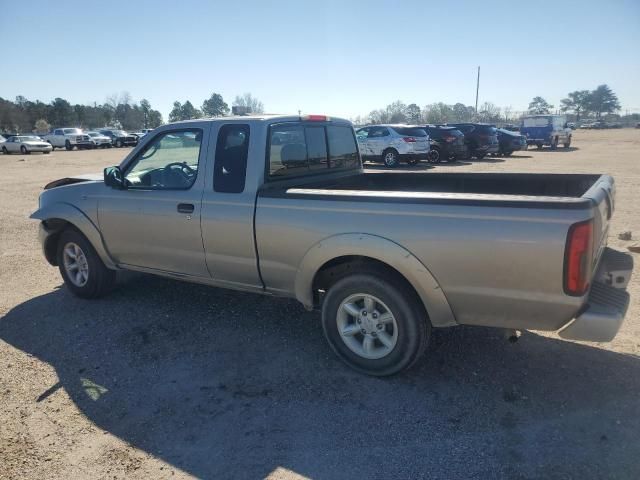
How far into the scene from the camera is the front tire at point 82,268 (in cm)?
500

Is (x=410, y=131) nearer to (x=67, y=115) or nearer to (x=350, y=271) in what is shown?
(x=350, y=271)

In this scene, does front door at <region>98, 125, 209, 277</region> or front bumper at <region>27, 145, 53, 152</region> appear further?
front bumper at <region>27, 145, 53, 152</region>

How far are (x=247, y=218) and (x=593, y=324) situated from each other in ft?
8.26

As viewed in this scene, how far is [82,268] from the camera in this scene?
514 cm

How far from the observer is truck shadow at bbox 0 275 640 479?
267 centimetres

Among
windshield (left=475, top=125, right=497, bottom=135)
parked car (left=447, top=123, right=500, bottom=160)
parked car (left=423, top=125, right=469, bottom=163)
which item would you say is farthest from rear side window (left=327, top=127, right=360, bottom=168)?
windshield (left=475, top=125, right=497, bottom=135)

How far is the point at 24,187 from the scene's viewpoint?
15.1 m

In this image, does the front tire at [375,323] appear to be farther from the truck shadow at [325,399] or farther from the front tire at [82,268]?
the front tire at [82,268]

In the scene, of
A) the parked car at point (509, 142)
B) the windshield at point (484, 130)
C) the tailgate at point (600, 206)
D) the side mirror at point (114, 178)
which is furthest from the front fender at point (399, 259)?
the parked car at point (509, 142)

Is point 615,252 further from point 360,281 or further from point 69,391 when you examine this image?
point 69,391

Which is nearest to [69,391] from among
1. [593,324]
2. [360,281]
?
[360,281]

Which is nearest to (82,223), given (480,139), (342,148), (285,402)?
(342,148)

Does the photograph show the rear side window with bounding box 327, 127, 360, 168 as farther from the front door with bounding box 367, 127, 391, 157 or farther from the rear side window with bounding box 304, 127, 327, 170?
the front door with bounding box 367, 127, 391, 157

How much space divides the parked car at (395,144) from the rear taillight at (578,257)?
55.5 feet
